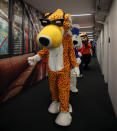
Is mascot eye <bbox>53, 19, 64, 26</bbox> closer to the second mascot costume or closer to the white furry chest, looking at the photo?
the second mascot costume

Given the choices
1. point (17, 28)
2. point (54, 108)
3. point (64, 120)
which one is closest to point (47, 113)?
point (54, 108)

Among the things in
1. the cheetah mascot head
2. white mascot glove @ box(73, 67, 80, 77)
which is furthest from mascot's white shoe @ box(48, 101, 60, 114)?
the cheetah mascot head

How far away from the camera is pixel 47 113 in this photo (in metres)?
1.85

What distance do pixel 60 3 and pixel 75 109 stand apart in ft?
8.48

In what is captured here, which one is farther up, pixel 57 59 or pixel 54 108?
pixel 57 59

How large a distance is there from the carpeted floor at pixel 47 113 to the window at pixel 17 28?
0.99 m

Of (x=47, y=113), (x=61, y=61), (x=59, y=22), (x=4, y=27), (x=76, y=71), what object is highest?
(x=4, y=27)

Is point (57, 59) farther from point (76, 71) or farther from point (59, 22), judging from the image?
point (59, 22)

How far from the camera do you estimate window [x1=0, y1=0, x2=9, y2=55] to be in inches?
82.2

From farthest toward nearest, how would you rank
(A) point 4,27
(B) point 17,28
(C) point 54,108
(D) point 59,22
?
1. (B) point 17,28
2. (A) point 4,27
3. (C) point 54,108
4. (D) point 59,22

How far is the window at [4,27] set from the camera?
2088 millimetres

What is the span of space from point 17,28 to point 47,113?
1.80 meters

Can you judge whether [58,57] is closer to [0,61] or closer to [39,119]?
[39,119]

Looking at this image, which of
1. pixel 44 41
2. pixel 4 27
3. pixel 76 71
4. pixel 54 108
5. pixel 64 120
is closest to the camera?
pixel 44 41
